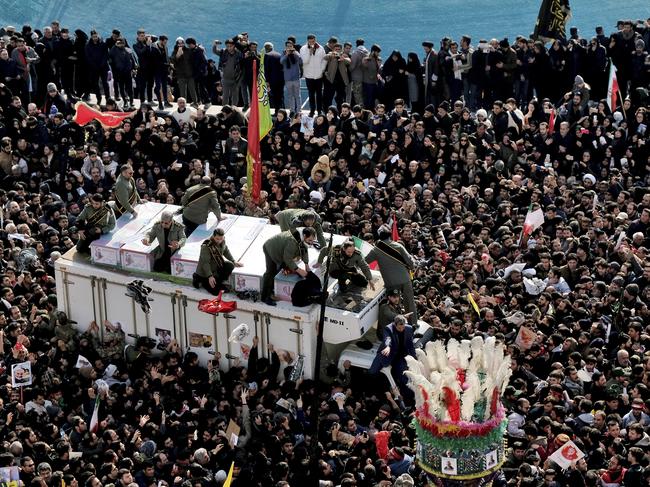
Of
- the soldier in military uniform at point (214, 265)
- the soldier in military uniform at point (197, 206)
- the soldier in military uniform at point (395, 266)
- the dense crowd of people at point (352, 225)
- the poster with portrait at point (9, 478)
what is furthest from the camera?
the soldier in military uniform at point (197, 206)

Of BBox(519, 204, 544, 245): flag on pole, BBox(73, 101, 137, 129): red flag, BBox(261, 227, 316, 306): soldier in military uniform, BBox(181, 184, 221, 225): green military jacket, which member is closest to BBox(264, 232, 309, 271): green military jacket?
BBox(261, 227, 316, 306): soldier in military uniform

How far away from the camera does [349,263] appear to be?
22.2m

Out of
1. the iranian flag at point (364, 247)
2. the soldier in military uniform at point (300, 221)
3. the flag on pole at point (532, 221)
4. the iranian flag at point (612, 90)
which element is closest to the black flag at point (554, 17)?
the iranian flag at point (612, 90)

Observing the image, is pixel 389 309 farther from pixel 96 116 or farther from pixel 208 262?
pixel 96 116

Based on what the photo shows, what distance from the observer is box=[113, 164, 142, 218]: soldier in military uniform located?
24.6m

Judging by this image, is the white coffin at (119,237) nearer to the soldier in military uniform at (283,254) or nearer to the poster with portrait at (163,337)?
the poster with portrait at (163,337)

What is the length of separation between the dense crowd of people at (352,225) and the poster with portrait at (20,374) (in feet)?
0.51

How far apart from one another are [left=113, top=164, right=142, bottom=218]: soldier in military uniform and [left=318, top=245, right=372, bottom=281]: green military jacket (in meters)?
4.31

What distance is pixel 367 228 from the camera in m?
25.5

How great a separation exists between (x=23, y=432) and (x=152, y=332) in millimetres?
3226

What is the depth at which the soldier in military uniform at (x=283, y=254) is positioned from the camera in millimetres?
21938

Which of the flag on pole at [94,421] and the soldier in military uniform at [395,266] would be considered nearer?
the flag on pole at [94,421]

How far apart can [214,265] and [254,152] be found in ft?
17.4

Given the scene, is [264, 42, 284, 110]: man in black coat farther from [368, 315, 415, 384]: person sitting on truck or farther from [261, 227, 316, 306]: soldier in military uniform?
[368, 315, 415, 384]: person sitting on truck
